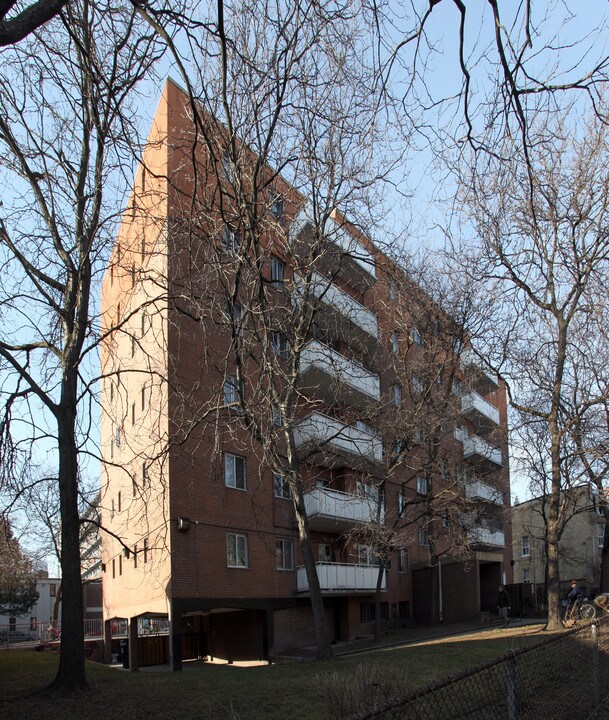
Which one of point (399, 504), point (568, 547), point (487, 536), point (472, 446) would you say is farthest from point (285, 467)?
point (568, 547)

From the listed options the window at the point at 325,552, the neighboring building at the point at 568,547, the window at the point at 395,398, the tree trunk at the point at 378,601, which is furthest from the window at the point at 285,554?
the neighboring building at the point at 568,547

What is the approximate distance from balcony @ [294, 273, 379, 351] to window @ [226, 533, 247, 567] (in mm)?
7535

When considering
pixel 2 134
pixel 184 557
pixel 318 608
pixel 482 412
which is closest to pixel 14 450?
pixel 2 134

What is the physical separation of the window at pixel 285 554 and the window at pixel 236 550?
161 centimetres

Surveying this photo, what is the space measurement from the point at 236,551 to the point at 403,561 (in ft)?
45.9

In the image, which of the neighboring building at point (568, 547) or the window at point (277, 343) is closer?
the window at point (277, 343)

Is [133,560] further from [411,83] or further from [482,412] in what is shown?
[411,83]

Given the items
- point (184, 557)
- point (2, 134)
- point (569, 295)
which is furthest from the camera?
point (184, 557)

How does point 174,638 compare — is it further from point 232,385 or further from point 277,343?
point 232,385

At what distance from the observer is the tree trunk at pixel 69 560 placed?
11.4 meters

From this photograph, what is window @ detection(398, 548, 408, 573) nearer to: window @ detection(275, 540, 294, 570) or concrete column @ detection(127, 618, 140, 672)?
window @ detection(275, 540, 294, 570)

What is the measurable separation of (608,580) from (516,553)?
1179 inches

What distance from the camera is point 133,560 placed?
79.1 feet

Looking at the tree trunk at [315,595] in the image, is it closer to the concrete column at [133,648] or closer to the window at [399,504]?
the window at [399,504]
